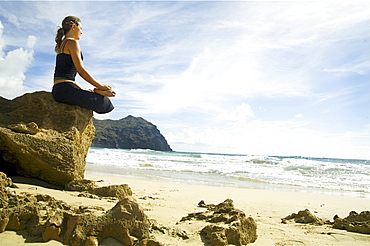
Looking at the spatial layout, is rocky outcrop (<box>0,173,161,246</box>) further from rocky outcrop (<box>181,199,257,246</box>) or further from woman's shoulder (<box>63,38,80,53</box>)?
woman's shoulder (<box>63,38,80,53</box>)

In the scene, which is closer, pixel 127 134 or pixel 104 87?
pixel 104 87

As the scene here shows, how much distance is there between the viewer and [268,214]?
14.0 ft

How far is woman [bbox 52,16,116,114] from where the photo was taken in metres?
3.76

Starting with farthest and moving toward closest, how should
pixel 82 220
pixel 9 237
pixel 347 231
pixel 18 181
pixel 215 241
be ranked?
pixel 18 181
pixel 347 231
pixel 215 241
pixel 82 220
pixel 9 237

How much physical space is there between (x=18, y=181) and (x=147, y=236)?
2.47m

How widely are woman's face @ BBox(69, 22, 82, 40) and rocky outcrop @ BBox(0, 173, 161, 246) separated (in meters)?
2.50

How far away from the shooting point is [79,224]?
2.05m

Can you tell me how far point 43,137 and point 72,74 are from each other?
96 cm

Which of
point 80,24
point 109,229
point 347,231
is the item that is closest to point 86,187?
point 109,229

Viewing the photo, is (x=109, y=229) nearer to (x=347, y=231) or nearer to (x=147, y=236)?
(x=147, y=236)

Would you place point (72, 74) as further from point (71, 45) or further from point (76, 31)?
point (76, 31)

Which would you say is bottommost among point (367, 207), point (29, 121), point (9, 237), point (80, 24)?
point (367, 207)

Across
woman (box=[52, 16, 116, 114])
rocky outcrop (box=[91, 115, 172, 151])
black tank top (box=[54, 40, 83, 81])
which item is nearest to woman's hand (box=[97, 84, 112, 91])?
woman (box=[52, 16, 116, 114])

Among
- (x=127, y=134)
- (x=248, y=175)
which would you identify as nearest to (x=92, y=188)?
(x=248, y=175)
